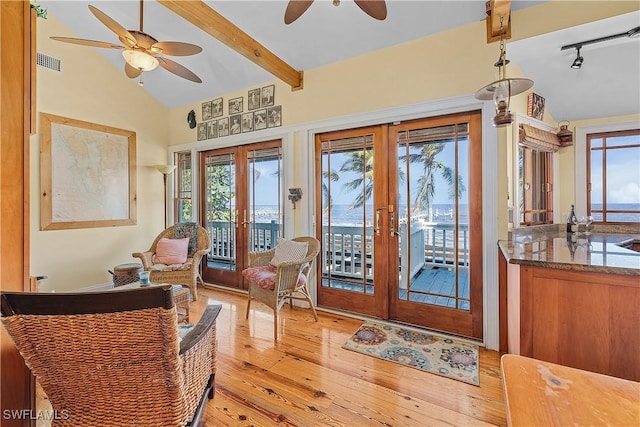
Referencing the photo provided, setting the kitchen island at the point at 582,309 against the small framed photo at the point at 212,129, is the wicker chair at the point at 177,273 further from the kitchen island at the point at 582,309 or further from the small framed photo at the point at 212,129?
the kitchen island at the point at 582,309

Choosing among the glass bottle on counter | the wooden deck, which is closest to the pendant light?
the wooden deck

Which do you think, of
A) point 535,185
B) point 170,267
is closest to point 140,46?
point 170,267

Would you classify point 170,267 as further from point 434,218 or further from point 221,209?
point 434,218

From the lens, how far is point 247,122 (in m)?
3.91

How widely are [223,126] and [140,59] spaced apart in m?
1.87

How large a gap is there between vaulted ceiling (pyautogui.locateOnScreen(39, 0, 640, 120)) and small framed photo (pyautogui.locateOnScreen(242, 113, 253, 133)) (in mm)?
429

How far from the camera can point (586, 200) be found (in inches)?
132

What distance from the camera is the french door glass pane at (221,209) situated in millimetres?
4238

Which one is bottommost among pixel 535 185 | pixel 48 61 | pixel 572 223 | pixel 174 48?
pixel 572 223

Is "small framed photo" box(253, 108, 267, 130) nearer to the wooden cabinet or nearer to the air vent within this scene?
the air vent

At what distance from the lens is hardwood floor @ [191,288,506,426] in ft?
5.40

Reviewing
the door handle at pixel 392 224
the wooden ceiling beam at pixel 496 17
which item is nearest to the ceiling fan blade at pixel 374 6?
the wooden ceiling beam at pixel 496 17

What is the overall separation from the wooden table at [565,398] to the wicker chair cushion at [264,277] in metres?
2.20

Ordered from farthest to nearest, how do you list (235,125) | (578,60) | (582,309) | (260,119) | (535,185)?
(235,125) < (260,119) < (535,185) < (578,60) < (582,309)
